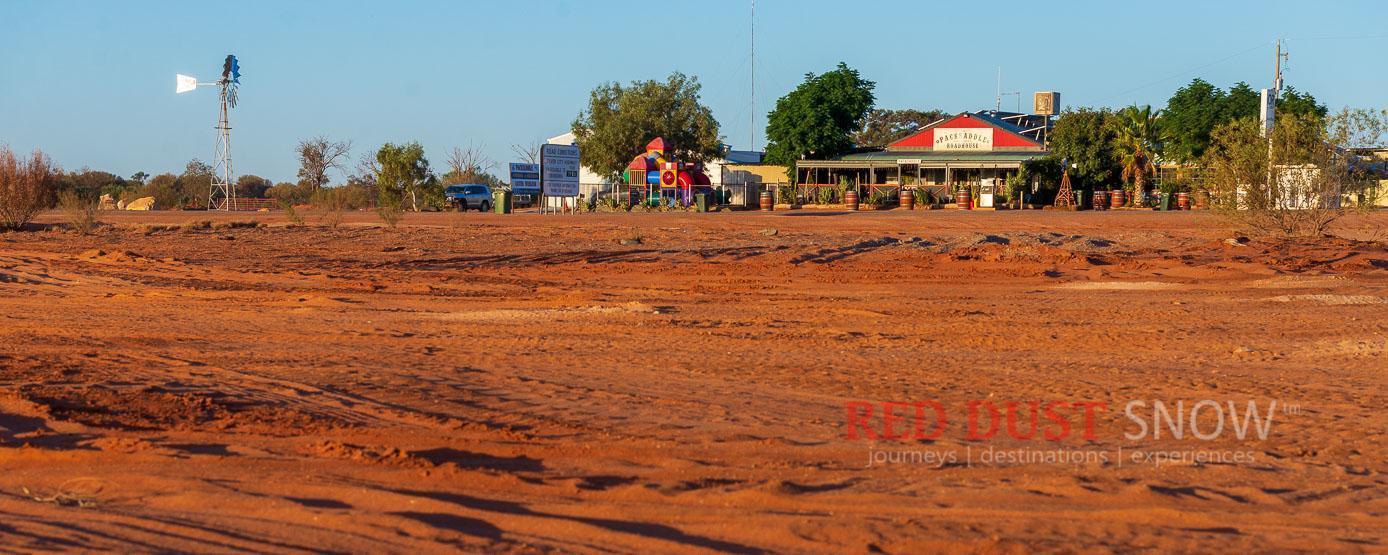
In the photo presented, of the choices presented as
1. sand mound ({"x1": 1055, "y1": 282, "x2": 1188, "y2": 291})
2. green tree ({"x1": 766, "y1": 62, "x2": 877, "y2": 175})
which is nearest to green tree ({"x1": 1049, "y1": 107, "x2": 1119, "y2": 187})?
green tree ({"x1": 766, "y1": 62, "x2": 877, "y2": 175})

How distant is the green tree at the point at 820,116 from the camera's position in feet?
203

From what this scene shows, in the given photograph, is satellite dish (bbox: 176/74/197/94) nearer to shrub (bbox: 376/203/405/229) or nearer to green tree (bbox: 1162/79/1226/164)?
shrub (bbox: 376/203/405/229)

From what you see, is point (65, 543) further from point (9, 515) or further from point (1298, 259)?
point (1298, 259)

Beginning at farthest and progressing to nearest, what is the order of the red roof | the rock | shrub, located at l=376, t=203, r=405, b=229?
1. the rock
2. the red roof
3. shrub, located at l=376, t=203, r=405, b=229

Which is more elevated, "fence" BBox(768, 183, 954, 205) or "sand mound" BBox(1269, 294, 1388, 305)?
"fence" BBox(768, 183, 954, 205)

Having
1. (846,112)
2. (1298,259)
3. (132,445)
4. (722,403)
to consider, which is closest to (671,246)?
(1298,259)

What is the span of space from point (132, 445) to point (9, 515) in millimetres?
1427

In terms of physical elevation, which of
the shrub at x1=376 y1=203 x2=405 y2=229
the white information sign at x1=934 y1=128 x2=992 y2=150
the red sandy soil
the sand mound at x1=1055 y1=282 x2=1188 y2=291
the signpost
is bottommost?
the red sandy soil

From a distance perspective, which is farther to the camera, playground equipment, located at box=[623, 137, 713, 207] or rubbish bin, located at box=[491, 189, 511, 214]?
playground equipment, located at box=[623, 137, 713, 207]

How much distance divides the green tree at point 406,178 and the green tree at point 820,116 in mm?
18188

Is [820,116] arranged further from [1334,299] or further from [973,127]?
[1334,299]

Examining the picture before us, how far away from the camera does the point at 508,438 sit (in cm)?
761

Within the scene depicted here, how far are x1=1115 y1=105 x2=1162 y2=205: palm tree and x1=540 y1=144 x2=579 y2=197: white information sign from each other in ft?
78.5

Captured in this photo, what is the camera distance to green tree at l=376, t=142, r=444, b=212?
188ft
